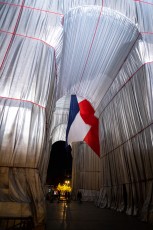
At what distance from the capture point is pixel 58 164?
39438 millimetres

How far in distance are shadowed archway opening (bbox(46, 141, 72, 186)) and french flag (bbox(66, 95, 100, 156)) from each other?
2119 cm

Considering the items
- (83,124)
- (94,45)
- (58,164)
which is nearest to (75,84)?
(83,124)

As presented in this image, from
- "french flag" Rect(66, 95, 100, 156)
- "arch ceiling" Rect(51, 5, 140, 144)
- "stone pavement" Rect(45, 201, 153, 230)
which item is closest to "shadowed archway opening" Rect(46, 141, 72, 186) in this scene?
"french flag" Rect(66, 95, 100, 156)

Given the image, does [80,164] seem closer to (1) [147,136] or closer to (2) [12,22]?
(1) [147,136]

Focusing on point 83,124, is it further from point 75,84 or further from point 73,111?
point 75,84

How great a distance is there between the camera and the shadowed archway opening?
124ft

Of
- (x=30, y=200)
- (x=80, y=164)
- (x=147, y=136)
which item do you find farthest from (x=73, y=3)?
(x=80, y=164)

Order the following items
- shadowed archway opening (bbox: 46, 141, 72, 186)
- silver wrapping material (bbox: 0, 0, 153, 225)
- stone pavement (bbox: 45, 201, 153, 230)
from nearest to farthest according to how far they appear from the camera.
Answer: stone pavement (bbox: 45, 201, 153, 230)
silver wrapping material (bbox: 0, 0, 153, 225)
shadowed archway opening (bbox: 46, 141, 72, 186)

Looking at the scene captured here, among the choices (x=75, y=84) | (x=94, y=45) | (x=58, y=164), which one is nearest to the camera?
(x=94, y=45)

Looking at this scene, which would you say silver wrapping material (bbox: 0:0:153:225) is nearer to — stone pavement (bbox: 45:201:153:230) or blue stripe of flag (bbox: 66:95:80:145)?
stone pavement (bbox: 45:201:153:230)

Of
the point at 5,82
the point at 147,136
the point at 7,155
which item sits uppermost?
the point at 5,82

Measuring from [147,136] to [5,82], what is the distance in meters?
5.75

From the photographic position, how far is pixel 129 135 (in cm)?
1122

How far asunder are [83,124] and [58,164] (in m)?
25.7
